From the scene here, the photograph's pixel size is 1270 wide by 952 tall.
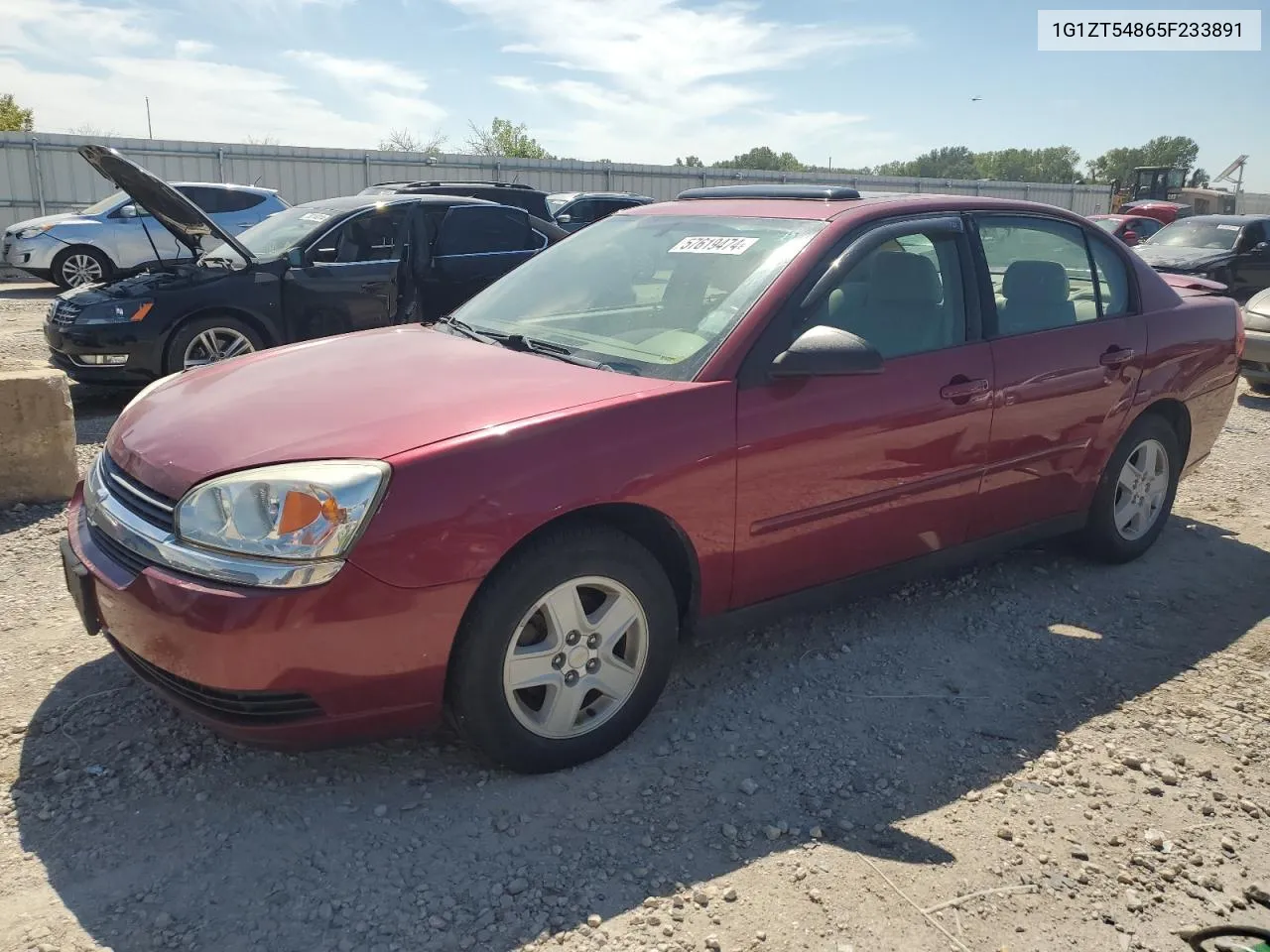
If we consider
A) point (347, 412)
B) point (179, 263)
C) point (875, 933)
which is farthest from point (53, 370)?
point (875, 933)

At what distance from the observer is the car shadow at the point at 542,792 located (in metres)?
2.36

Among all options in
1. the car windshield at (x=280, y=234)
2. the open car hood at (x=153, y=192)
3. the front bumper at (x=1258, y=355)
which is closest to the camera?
the open car hood at (x=153, y=192)

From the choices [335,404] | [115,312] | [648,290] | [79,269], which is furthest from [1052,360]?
[79,269]

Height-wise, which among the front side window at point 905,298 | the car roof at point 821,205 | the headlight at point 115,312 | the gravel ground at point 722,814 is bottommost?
the gravel ground at point 722,814

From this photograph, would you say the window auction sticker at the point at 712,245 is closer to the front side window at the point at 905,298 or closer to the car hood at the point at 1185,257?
the front side window at the point at 905,298

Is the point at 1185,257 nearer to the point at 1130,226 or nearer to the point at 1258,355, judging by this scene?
the point at 1258,355

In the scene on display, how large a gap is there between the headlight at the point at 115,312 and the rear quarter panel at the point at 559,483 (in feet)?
17.1

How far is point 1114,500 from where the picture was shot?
4.54m

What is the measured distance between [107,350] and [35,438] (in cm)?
212

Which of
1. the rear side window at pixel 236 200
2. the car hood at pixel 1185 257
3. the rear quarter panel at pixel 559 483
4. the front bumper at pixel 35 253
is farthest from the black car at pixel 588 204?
the rear quarter panel at pixel 559 483

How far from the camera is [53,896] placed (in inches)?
92.0

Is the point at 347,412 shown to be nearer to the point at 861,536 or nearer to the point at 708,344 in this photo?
the point at 708,344

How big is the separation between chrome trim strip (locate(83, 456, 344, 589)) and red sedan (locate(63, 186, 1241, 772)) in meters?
0.01

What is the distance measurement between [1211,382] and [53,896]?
5121mm
